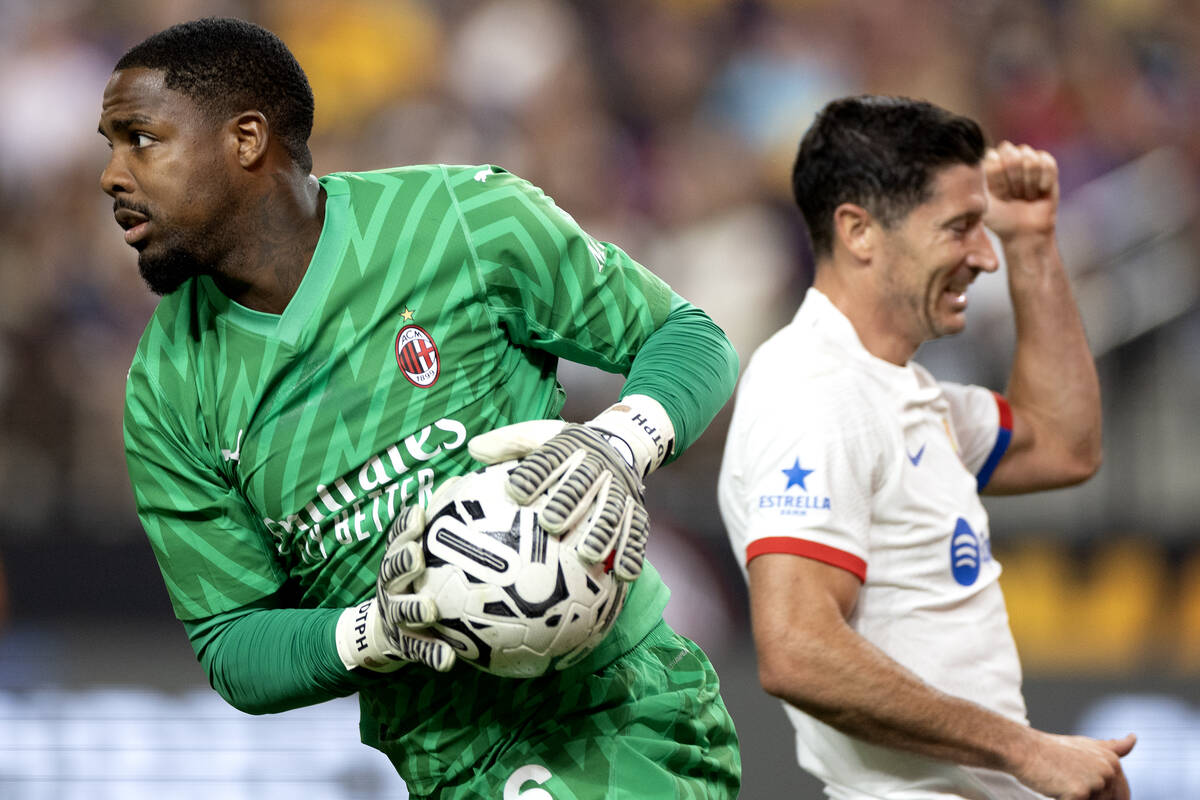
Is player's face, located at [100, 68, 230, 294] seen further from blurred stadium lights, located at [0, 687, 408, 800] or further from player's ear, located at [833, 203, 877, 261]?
blurred stadium lights, located at [0, 687, 408, 800]

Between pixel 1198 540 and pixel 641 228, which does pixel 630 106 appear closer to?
pixel 641 228

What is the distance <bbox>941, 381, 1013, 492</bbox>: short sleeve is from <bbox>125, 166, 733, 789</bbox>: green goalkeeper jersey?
3.72ft

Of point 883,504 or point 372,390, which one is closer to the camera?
point 372,390

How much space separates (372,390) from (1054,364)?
6.43ft

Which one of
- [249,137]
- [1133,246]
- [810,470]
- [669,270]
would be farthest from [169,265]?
[1133,246]

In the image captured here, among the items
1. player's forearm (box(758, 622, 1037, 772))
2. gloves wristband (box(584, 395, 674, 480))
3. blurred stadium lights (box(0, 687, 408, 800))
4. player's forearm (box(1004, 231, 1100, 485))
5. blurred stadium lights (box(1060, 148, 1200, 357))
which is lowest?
blurred stadium lights (box(0, 687, 408, 800))

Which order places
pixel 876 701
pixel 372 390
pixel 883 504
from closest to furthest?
pixel 372 390 → pixel 876 701 → pixel 883 504

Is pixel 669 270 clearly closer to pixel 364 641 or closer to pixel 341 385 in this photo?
pixel 341 385

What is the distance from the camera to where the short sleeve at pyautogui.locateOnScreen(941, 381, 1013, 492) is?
3314 millimetres

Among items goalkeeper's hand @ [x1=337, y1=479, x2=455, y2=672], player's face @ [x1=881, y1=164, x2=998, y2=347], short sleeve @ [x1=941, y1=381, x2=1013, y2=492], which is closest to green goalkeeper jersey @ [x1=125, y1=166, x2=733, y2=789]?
goalkeeper's hand @ [x1=337, y1=479, x2=455, y2=672]

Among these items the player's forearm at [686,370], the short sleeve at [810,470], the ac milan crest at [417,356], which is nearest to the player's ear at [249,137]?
the ac milan crest at [417,356]

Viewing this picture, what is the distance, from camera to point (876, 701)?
8.43 ft

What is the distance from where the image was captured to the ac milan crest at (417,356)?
7.46 ft

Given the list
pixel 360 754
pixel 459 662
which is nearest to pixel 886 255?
pixel 459 662
